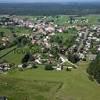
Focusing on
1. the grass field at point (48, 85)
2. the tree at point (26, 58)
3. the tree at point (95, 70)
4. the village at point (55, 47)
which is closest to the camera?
the grass field at point (48, 85)

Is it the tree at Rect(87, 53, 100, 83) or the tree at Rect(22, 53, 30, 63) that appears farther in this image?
the tree at Rect(22, 53, 30, 63)

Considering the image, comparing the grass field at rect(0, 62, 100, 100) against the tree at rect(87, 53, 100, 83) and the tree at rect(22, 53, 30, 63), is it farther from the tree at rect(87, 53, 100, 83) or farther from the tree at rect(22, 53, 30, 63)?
the tree at rect(22, 53, 30, 63)

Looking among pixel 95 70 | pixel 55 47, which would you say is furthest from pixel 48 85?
pixel 55 47

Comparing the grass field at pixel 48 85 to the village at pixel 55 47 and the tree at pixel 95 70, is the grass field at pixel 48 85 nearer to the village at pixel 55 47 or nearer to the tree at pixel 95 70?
the tree at pixel 95 70

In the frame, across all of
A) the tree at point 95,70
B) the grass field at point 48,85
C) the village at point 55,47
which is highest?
the tree at point 95,70

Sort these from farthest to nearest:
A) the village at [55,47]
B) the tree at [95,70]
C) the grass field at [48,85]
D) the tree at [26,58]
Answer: the tree at [26,58] → the village at [55,47] → the tree at [95,70] → the grass field at [48,85]

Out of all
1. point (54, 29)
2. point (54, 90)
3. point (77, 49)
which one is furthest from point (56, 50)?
point (54, 29)

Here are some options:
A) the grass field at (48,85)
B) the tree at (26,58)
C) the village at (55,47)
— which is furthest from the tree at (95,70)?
the tree at (26,58)

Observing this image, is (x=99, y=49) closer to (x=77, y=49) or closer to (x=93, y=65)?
(x=77, y=49)

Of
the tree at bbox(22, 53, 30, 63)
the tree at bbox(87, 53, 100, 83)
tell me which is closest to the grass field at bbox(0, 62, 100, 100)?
the tree at bbox(87, 53, 100, 83)

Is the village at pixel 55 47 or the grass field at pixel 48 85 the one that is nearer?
the grass field at pixel 48 85
